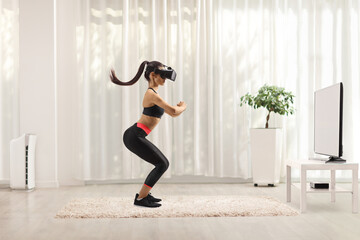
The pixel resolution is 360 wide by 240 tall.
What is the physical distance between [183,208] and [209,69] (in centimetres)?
231

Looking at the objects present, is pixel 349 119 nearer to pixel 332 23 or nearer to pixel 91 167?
pixel 332 23

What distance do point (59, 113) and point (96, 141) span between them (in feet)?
1.89

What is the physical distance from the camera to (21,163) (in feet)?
17.7

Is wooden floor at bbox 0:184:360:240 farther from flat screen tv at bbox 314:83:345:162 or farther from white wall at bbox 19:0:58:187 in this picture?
white wall at bbox 19:0:58:187

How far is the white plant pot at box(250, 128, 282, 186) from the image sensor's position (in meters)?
5.61

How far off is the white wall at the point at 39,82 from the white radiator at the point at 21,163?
27 centimetres

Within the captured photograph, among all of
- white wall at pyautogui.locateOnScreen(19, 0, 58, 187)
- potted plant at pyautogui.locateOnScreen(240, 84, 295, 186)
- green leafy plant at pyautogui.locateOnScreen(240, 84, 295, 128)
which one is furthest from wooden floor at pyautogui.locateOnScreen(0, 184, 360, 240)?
green leafy plant at pyautogui.locateOnScreen(240, 84, 295, 128)

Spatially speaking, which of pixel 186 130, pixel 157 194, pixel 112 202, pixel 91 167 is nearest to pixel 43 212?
pixel 112 202

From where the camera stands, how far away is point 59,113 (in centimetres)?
586

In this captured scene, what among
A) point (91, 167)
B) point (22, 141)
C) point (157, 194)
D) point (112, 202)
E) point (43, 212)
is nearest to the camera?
point (43, 212)

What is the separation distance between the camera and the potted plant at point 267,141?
5562 mm

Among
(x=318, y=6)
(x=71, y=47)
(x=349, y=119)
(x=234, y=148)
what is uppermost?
(x=318, y=6)

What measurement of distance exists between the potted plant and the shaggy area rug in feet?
3.13

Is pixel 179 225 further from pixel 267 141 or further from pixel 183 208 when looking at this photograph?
pixel 267 141
